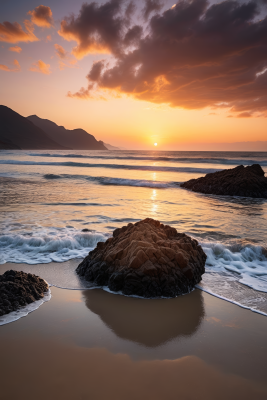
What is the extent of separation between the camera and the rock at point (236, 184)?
13281 mm

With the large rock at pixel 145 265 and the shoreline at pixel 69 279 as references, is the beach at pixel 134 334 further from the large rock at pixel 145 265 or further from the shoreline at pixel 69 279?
the large rock at pixel 145 265

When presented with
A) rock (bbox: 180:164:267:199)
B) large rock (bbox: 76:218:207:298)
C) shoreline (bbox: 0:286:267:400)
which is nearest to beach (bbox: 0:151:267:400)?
shoreline (bbox: 0:286:267:400)

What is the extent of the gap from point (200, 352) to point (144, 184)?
15146 mm

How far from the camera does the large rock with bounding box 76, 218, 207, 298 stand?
11.6 ft

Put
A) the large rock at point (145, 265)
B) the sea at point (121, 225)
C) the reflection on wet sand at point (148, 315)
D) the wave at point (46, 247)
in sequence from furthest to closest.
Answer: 1. the wave at point (46, 247)
2. the sea at point (121, 225)
3. the large rock at point (145, 265)
4. the reflection on wet sand at point (148, 315)

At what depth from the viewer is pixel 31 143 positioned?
17525cm

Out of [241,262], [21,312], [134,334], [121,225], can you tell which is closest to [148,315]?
[134,334]

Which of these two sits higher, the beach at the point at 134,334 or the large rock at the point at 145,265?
the large rock at the point at 145,265

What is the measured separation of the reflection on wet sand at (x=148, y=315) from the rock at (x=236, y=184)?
35.9 feet

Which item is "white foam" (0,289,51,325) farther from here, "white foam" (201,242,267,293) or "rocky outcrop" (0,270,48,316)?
"white foam" (201,242,267,293)

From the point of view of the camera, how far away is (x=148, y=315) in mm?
3053

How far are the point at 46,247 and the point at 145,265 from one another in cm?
251

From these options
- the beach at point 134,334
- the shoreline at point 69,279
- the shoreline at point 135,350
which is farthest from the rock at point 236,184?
the shoreline at point 135,350

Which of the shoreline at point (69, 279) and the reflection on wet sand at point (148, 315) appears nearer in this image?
the reflection on wet sand at point (148, 315)
